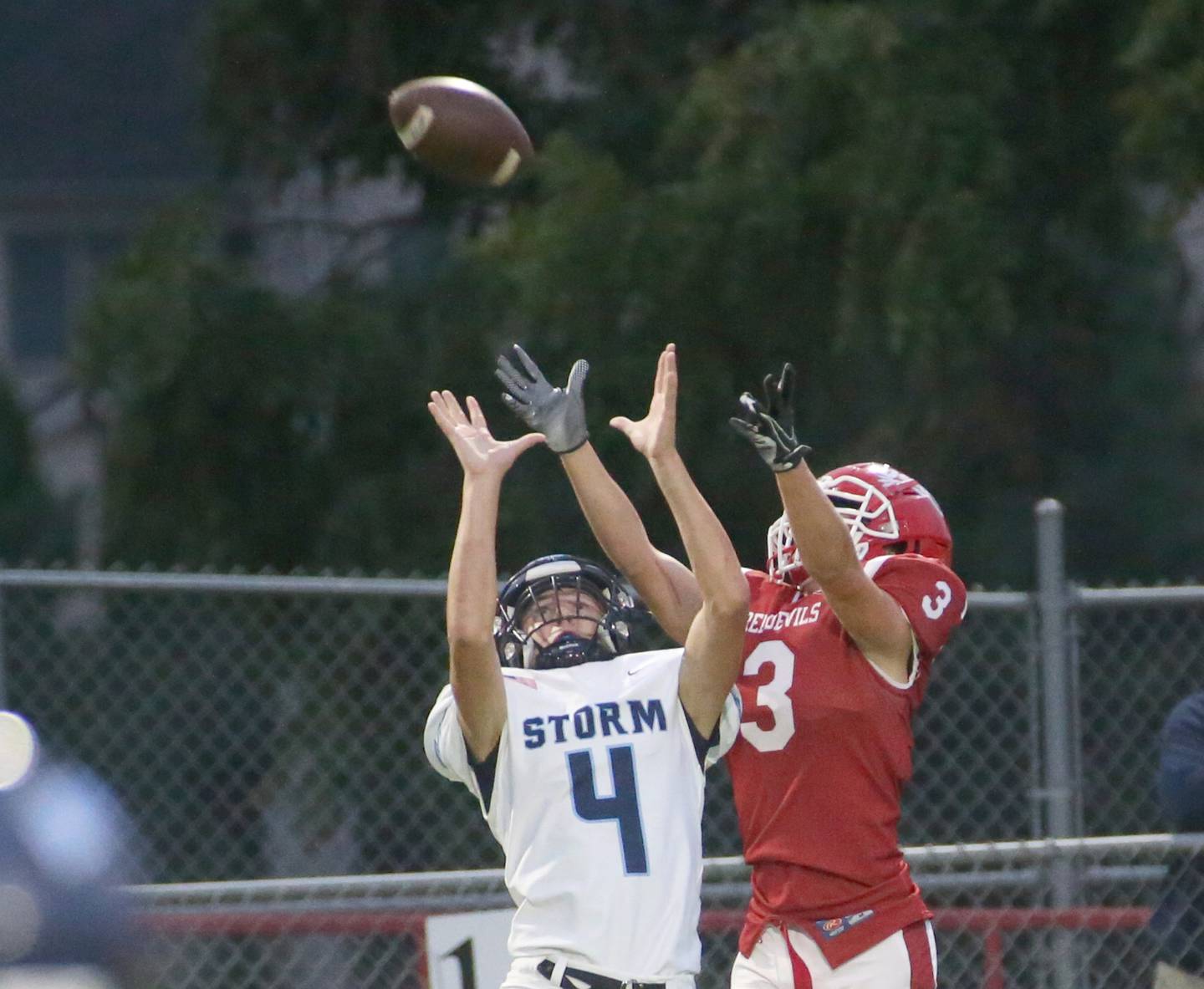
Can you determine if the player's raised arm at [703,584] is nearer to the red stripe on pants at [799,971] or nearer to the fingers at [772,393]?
the fingers at [772,393]

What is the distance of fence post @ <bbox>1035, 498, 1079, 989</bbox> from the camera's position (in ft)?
18.7

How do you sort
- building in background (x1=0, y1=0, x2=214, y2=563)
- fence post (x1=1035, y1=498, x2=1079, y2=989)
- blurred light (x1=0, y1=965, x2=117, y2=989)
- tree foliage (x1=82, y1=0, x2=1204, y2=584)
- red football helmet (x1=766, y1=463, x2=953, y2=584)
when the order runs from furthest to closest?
building in background (x1=0, y1=0, x2=214, y2=563)
tree foliage (x1=82, y1=0, x2=1204, y2=584)
fence post (x1=1035, y1=498, x2=1079, y2=989)
red football helmet (x1=766, y1=463, x2=953, y2=584)
blurred light (x1=0, y1=965, x2=117, y2=989)

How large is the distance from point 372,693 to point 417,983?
975 mm

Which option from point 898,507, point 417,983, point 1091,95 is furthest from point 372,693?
point 1091,95

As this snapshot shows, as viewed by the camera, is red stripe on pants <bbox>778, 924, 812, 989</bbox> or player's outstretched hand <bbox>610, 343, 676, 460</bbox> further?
red stripe on pants <bbox>778, 924, 812, 989</bbox>

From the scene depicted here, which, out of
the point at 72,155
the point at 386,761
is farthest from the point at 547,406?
the point at 72,155

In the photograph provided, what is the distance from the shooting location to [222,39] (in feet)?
35.4

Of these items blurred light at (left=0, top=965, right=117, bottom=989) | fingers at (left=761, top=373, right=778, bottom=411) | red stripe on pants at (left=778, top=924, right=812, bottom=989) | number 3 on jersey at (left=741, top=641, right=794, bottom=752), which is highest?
fingers at (left=761, top=373, right=778, bottom=411)

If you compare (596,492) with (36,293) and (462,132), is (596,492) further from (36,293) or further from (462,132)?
(36,293)

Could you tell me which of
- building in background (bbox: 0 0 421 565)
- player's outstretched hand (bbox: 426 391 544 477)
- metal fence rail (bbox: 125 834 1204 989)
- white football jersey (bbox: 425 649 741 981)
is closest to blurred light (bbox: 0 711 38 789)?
white football jersey (bbox: 425 649 741 981)

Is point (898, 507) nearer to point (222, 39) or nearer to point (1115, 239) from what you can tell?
point (1115, 239)

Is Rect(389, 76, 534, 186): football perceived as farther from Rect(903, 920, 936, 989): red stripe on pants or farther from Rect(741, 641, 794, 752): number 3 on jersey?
Rect(903, 920, 936, 989): red stripe on pants

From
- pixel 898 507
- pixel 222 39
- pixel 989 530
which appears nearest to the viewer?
pixel 898 507

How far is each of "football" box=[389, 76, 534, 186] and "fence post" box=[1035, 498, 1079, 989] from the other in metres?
1.78
